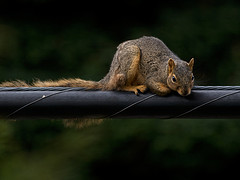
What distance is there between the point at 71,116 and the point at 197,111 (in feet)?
1.86

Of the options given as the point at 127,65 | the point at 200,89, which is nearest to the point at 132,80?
the point at 127,65

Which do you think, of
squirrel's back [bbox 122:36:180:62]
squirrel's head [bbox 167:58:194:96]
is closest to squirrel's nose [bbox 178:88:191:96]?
squirrel's head [bbox 167:58:194:96]

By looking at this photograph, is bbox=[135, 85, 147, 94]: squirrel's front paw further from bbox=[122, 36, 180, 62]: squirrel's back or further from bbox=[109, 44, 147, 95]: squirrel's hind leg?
bbox=[122, 36, 180, 62]: squirrel's back

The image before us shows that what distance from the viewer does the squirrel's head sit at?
108 inches

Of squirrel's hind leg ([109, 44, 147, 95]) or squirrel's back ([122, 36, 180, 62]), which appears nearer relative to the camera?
squirrel's hind leg ([109, 44, 147, 95])

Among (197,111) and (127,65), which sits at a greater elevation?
(127,65)

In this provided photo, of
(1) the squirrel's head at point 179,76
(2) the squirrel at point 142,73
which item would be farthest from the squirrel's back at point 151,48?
(1) the squirrel's head at point 179,76

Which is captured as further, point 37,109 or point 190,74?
point 190,74

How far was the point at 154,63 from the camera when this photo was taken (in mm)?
3238

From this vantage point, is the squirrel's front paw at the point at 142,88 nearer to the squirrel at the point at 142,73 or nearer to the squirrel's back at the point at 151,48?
the squirrel at the point at 142,73

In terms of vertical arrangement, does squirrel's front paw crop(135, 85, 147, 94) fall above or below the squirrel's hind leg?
below

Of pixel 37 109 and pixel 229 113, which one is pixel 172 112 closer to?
pixel 229 113

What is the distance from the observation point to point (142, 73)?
3162mm

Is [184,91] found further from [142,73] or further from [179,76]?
[142,73]
